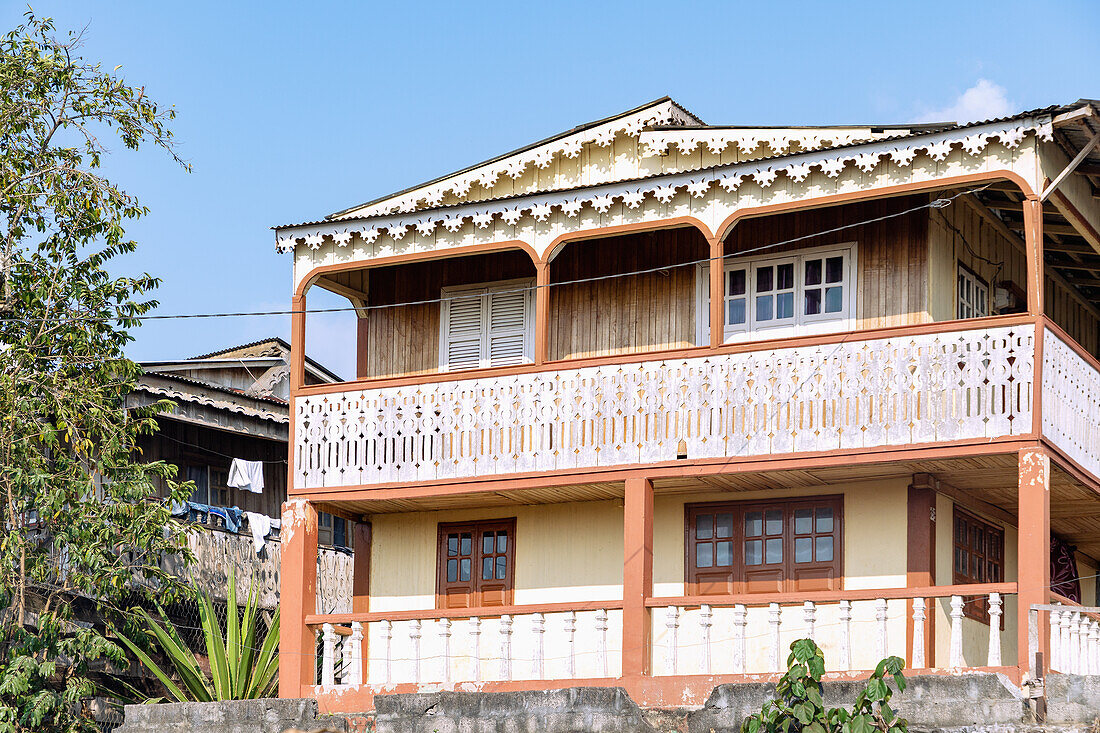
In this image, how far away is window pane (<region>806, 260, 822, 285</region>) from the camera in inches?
675

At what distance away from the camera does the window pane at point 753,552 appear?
16.9m

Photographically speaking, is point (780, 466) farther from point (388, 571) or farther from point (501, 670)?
point (388, 571)

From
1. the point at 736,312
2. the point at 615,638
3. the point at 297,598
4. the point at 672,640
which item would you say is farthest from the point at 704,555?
the point at 297,598

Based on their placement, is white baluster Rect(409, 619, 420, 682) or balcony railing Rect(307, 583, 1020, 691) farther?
white baluster Rect(409, 619, 420, 682)

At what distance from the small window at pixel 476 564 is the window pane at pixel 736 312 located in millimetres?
3258

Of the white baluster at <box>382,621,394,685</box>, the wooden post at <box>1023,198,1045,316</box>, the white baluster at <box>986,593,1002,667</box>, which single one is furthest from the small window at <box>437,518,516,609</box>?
the wooden post at <box>1023,198,1045,316</box>

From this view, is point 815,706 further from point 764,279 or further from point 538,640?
point 764,279

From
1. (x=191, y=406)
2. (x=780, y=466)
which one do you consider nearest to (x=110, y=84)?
(x=191, y=406)

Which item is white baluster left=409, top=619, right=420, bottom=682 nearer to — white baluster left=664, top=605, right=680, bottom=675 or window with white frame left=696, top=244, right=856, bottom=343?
white baluster left=664, top=605, right=680, bottom=675

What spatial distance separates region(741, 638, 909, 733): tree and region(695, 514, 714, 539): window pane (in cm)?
368

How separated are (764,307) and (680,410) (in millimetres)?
1834

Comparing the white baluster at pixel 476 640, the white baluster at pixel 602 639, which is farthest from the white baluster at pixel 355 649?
the white baluster at pixel 602 639

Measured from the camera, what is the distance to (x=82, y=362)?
17.6 meters

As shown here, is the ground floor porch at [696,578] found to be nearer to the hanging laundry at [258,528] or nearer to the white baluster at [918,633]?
the white baluster at [918,633]
